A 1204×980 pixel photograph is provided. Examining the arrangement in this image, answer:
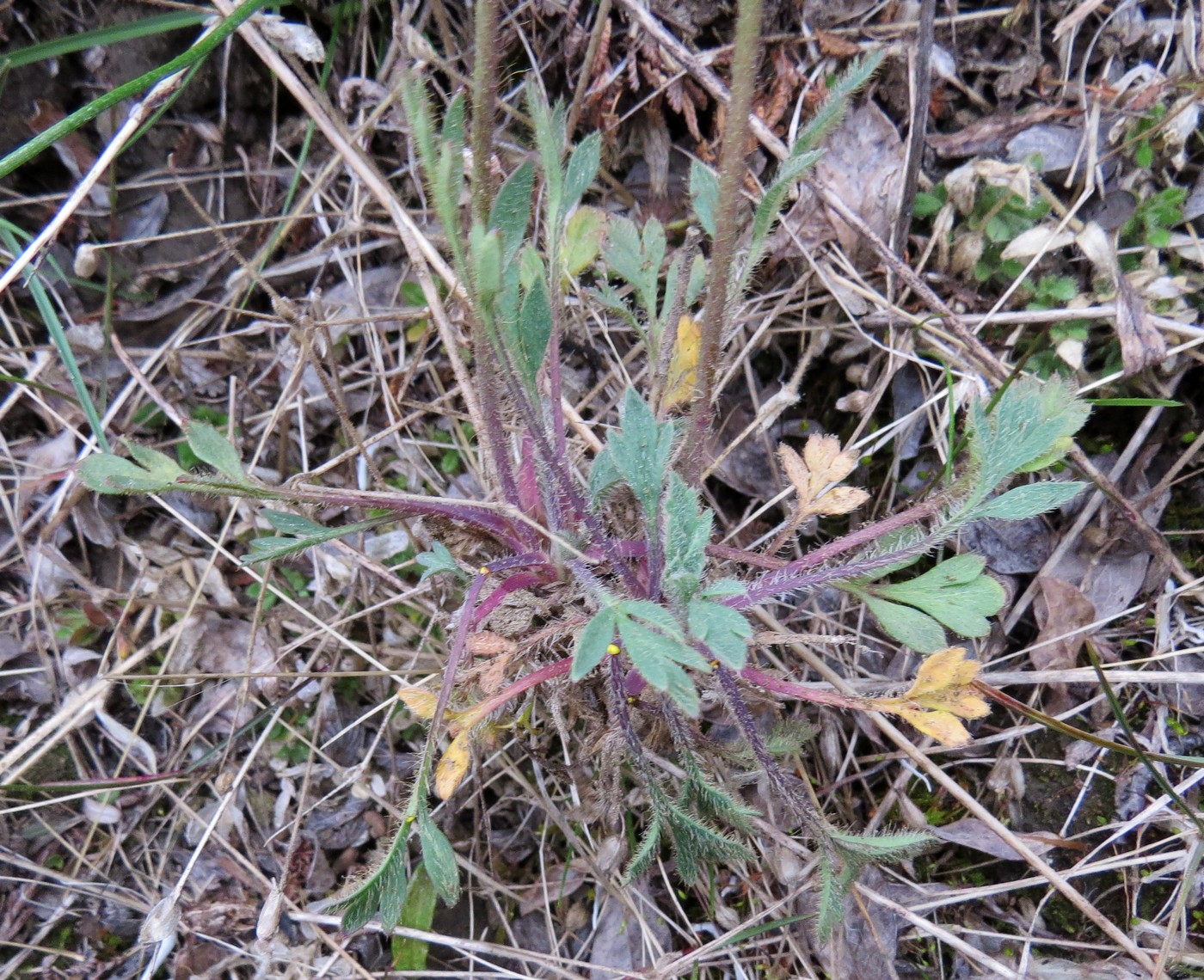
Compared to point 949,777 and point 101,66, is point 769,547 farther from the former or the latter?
point 101,66

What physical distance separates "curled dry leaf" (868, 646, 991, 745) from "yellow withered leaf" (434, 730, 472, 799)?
717 millimetres

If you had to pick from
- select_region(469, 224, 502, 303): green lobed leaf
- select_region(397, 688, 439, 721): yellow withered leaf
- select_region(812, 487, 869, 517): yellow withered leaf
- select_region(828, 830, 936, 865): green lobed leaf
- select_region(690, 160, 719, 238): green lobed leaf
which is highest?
select_region(469, 224, 502, 303): green lobed leaf

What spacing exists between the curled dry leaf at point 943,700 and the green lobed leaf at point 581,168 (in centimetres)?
99

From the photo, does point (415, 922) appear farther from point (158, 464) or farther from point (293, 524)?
point (158, 464)

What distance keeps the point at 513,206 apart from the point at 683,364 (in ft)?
1.46

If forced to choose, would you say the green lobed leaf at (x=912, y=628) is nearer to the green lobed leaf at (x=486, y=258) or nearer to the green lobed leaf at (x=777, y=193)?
the green lobed leaf at (x=777, y=193)

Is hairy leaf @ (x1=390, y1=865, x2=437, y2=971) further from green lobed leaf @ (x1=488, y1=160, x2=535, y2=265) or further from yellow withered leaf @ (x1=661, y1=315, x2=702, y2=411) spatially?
green lobed leaf @ (x1=488, y1=160, x2=535, y2=265)

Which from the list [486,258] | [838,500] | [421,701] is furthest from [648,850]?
[486,258]

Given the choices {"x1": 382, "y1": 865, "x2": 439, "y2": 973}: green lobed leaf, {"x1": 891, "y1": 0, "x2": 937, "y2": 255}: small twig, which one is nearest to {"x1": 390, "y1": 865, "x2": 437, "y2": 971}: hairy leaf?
{"x1": 382, "y1": 865, "x2": 439, "y2": 973}: green lobed leaf

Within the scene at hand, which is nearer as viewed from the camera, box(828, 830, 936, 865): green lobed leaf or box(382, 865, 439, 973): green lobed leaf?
box(828, 830, 936, 865): green lobed leaf

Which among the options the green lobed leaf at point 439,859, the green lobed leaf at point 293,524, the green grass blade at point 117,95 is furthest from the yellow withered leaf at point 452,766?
the green grass blade at point 117,95

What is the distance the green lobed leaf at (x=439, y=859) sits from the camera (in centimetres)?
133

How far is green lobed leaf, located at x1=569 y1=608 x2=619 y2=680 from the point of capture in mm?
1093

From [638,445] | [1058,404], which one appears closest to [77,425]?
[638,445]
